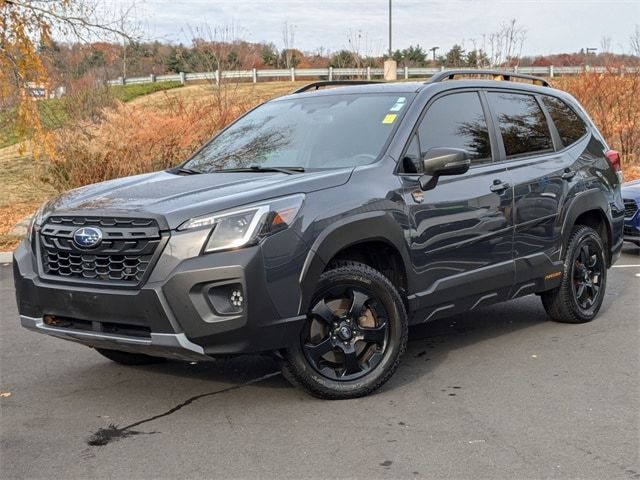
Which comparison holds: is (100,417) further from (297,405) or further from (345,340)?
(345,340)

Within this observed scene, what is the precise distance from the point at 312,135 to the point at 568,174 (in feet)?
7.10

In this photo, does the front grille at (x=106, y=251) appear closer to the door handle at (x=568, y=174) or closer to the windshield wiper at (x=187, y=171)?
the windshield wiper at (x=187, y=171)

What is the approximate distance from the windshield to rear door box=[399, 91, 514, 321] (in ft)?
0.81

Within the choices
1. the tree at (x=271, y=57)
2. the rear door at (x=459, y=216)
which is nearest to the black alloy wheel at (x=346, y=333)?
the rear door at (x=459, y=216)

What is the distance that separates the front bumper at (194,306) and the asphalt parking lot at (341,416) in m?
0.46

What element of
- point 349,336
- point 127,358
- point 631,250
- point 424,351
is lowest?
point 631,250

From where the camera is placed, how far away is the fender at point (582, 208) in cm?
608

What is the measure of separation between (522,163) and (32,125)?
10072 millimetres

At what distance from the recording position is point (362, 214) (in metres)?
4.54

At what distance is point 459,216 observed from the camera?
5105 mm

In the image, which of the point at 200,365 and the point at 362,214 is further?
the point at 200,365

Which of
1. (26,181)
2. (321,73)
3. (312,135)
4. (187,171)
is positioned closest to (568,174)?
(312,135)

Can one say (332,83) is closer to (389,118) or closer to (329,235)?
(389,118)

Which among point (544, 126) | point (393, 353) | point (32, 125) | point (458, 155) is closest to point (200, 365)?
point (393, 353)
